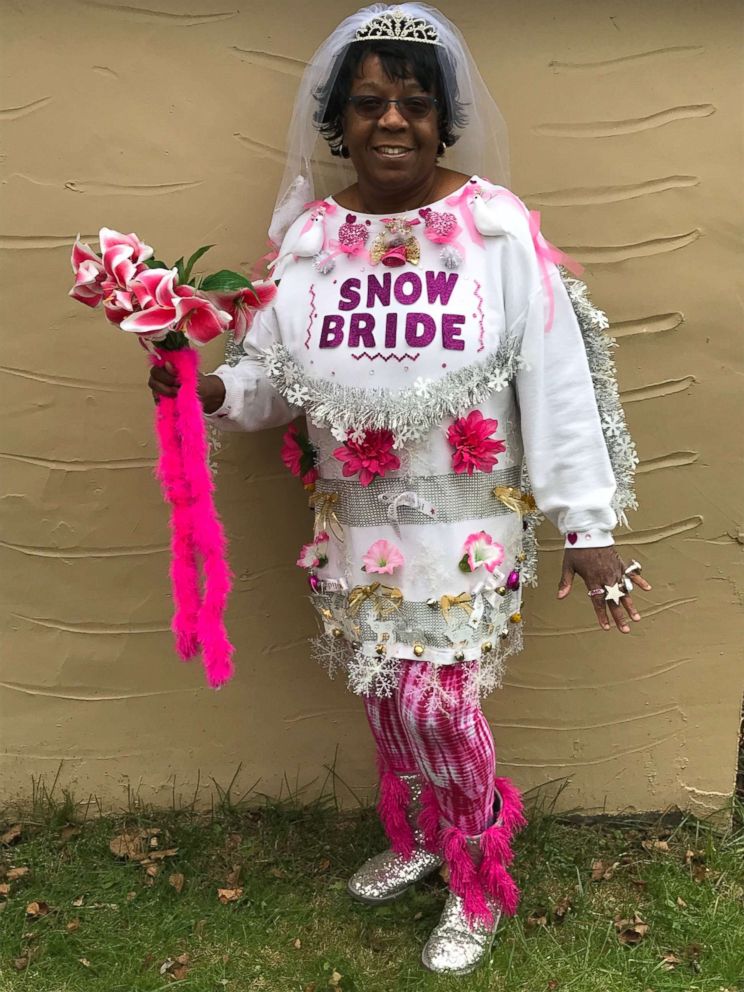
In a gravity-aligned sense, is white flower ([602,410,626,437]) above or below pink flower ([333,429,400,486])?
above

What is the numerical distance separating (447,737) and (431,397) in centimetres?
77

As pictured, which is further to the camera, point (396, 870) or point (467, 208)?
point (396, 870)

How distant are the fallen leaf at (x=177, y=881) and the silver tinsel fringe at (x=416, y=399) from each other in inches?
53.8

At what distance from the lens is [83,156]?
2242 mm

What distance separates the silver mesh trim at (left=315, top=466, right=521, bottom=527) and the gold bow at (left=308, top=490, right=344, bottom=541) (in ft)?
0.20

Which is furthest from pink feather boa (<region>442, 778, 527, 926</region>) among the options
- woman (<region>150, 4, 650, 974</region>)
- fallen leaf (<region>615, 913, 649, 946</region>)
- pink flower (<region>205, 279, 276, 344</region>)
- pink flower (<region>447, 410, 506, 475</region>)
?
pink flower (<region>205, 279, 276, 344</region>)

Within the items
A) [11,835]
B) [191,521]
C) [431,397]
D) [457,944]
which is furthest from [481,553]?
[11,835]

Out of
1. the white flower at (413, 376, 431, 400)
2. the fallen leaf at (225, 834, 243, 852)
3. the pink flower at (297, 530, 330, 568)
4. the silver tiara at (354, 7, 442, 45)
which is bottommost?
the fallen leaf at (225, 834, 243, 852)

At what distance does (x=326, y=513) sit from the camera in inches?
83.5

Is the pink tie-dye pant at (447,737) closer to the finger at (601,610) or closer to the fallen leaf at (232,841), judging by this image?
the finger at (601,610)

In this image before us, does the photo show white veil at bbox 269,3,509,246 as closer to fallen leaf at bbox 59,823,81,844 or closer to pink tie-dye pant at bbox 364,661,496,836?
pink tie-dye pant at bbox 364,661,496,836

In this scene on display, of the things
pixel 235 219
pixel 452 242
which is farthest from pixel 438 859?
pixel 235 219

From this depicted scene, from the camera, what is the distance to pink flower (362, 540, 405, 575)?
6.53ft

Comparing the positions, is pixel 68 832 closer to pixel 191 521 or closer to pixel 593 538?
pixel 191 521
